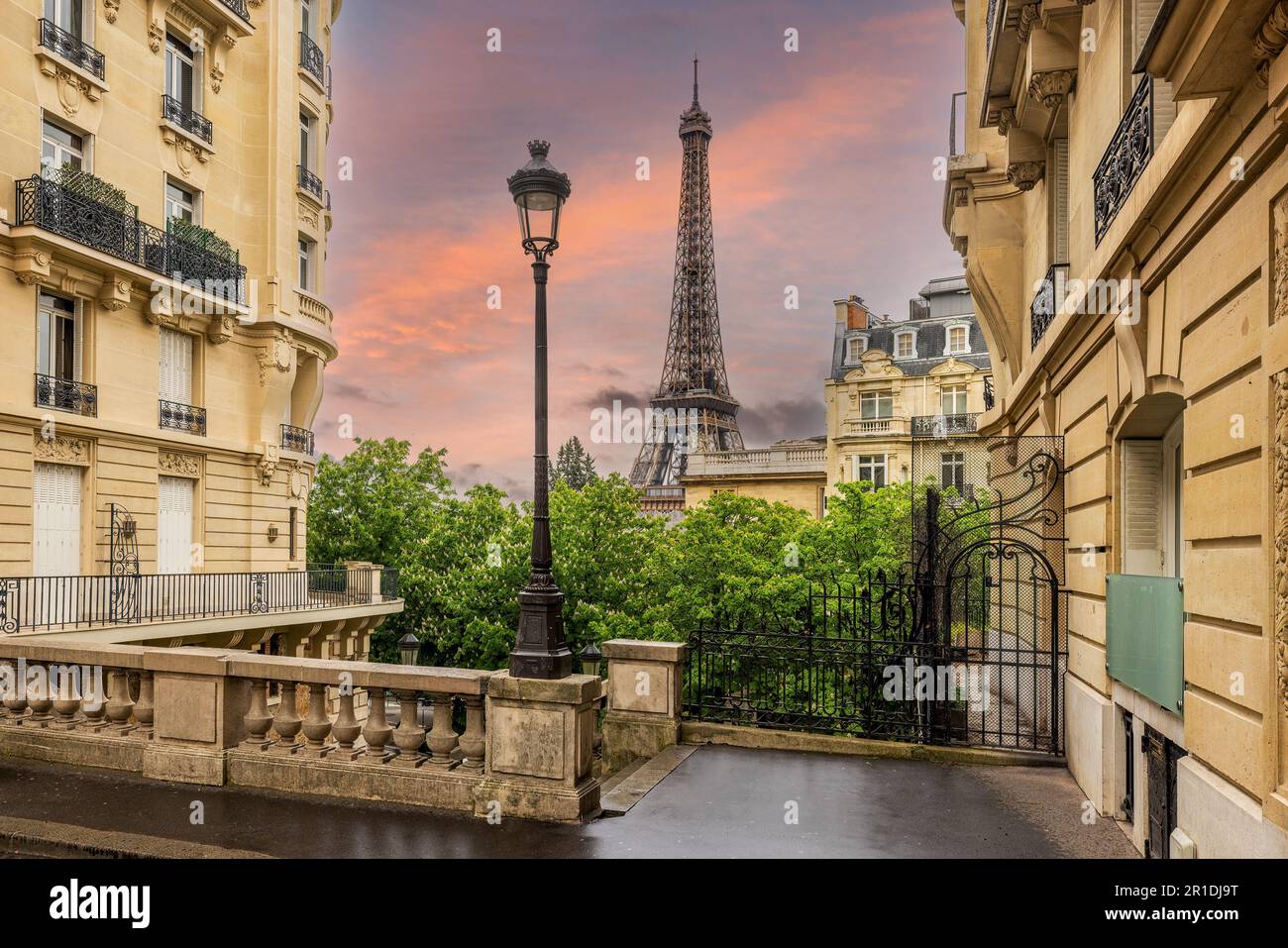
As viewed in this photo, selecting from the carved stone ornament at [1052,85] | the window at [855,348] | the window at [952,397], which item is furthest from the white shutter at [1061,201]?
the window at [855,348]

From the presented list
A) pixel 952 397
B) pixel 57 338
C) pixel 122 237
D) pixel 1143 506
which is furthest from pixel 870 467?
pixel 1143 506

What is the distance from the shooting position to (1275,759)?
4461 millimetres

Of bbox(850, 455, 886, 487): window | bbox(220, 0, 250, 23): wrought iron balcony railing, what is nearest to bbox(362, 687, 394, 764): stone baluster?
bbox(220, 0, 250, 23): wrought iron balcony railing

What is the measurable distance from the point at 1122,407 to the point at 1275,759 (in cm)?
386

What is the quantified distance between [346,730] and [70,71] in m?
19.4

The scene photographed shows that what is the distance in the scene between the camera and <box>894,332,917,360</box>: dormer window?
51.6 metres

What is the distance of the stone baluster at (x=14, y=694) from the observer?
30.5ft

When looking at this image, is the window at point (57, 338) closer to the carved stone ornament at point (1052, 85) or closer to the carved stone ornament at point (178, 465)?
the carved stone ornament at point (178, 465)

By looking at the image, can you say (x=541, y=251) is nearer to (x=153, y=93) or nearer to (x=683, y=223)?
(x=153, y=93)

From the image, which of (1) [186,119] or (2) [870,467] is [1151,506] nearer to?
(1) [186,119]

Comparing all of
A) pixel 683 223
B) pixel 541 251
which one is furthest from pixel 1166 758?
pixel 683 223

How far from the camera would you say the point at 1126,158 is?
23.9 feet

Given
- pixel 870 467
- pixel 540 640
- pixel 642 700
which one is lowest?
pixel 642 700

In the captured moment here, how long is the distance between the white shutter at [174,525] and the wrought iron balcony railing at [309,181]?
10.7 meters
